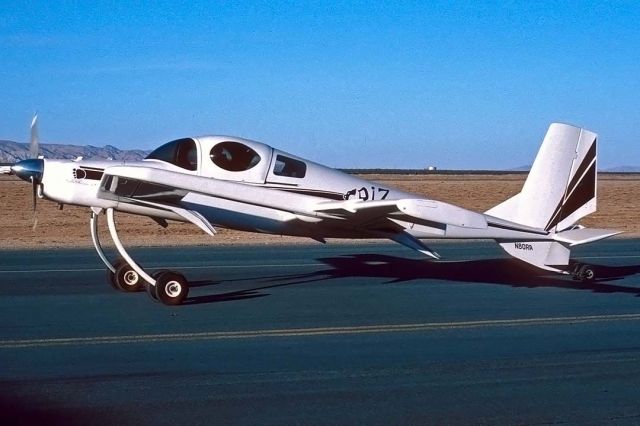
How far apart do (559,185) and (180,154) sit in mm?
6976

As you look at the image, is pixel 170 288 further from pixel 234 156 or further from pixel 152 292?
pixel 234 156

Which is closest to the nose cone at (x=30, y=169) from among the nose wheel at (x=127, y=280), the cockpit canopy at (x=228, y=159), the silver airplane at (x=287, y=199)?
the silver airplane at (x=287, y=199)

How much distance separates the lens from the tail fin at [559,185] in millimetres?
16094

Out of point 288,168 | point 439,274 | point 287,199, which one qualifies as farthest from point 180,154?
point 439,274

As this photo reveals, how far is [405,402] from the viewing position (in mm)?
7965

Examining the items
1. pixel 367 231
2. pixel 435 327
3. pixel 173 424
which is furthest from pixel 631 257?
pixel 173 424

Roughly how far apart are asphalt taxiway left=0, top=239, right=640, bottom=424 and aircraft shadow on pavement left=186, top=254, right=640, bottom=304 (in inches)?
3.6

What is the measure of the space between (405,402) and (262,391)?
1.37 m

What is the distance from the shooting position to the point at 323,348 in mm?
10453

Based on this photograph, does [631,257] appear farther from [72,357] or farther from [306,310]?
[72,357]

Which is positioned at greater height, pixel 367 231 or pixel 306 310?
pixel 367 231

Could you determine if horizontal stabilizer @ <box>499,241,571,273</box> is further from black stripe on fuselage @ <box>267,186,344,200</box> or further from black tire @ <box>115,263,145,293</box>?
black tire @ <box>115,263,145,293</box>

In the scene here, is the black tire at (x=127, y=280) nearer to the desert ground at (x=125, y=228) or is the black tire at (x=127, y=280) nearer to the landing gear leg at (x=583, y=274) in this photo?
the landing gear leg at (x=583, y=274)

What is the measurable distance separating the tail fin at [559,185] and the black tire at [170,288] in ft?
20.3
